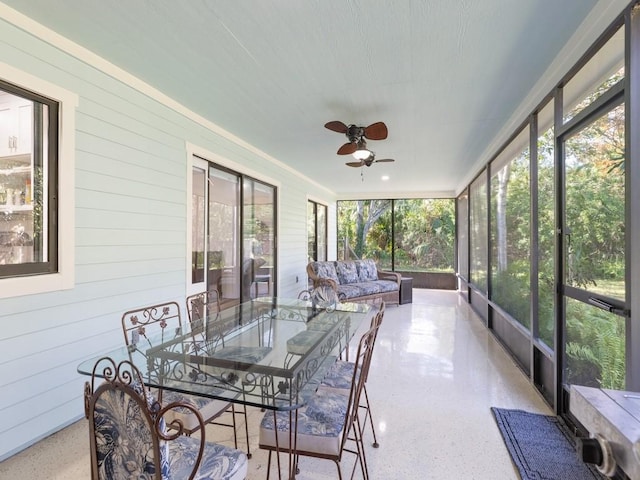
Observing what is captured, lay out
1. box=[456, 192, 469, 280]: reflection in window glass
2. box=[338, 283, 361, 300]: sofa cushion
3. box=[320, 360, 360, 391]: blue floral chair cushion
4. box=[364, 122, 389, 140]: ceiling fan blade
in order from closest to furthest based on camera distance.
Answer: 1. box=[320, 360, 360, 391]: blue floral chair cushion
2. box=[364, 122, 389, 140]: ceiling fan blade
3. box=[338, 283, 361, 300]: sofa cushion
4. box=[456, 192, 469, 280]: reflection in window glass

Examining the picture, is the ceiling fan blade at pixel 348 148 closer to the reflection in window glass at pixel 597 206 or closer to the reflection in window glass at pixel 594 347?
the reflection in window glass at pixel 597 206

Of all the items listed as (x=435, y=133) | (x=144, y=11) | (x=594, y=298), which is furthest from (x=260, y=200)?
(x=594, y=298)

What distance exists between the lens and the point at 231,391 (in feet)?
4.88

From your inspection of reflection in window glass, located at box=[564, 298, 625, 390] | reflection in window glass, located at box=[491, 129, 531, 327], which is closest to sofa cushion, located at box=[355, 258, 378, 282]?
reflection in window glass, located at box=[491, 129, 531, 327]

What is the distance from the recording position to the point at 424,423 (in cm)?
234

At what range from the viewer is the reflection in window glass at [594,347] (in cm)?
178

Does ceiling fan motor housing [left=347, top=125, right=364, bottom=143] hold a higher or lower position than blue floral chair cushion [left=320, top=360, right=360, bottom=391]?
higher

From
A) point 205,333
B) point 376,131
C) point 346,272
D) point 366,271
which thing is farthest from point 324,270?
point 205,333

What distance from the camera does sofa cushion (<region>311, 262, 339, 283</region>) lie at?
6309 mm

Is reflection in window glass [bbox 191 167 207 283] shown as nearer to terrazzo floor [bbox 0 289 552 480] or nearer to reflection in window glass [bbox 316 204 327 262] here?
terrazzo floor [bbox 0 289 552 480]

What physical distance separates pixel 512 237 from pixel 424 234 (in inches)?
214

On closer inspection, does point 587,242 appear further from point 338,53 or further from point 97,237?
point 97,237

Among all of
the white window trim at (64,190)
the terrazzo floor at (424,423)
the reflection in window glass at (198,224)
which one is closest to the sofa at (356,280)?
the terrazzo floor at (424,423)

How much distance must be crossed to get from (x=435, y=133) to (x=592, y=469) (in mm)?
3476
